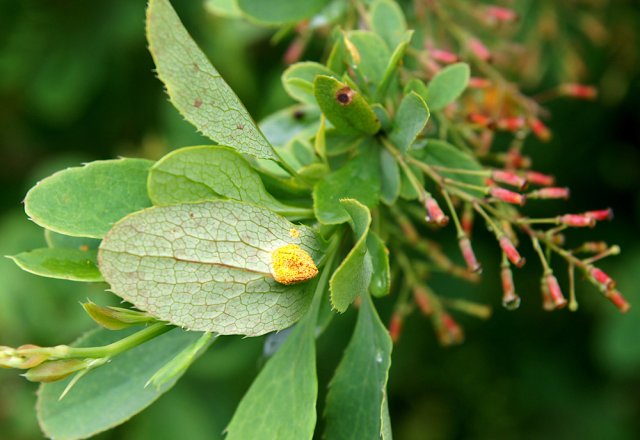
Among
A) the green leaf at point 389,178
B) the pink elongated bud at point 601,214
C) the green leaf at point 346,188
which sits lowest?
the pink elongated bud at point 601,214

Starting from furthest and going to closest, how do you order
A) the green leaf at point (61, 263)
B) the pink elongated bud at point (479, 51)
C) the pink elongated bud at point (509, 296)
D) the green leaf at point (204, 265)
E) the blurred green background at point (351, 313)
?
the blurred green background at point (351, 313)
the pink elongated bud at point (479, 51)
the pink elongated bud at point (509, 296)
the green leaf at point (61, 263)
the green leaf at point (204, 265)

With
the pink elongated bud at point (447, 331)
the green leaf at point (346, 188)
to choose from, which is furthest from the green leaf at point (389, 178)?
the pink elongated bud at point (447, 331)

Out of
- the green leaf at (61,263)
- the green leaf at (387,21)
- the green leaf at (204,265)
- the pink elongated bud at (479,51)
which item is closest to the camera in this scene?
the green leaf at (204,265)

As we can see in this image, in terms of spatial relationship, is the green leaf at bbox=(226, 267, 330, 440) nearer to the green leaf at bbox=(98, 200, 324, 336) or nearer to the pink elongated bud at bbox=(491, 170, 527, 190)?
the green leaf at bbox=(98, 200, 324, 336)

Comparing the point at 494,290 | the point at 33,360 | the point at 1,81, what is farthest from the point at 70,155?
the point at 33,360

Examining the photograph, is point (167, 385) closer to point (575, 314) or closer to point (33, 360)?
point (33, 360)

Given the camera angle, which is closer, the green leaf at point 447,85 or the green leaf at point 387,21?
the green leaf at point 447,85

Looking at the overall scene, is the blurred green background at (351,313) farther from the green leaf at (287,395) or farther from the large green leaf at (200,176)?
the large green leaf at (200,176)

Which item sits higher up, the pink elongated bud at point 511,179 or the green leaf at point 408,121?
the green leaf at point 408,121
